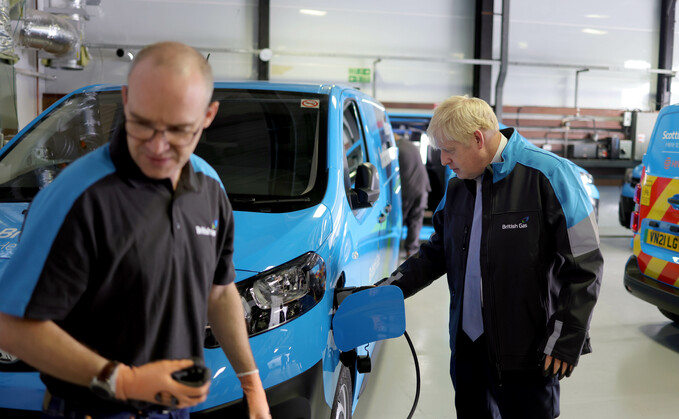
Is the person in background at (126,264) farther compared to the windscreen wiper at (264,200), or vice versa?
the windscreen wiper at (264,200)

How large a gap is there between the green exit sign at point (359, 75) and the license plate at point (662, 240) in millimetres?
6944

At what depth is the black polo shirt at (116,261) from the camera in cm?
100

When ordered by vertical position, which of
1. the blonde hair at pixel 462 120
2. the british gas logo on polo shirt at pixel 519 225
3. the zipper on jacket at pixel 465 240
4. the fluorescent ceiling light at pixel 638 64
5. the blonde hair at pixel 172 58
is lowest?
the zipper on jacket at pixel 465 240

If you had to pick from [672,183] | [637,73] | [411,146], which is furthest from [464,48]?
[672,183]

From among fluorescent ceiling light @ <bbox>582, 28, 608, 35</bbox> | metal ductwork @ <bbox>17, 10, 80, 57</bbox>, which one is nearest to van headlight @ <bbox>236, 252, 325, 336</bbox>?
metal ductwork @ <bbox>17, 10, 80, 57</bbox>

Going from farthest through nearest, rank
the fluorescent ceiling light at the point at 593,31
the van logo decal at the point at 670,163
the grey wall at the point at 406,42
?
the fluorescent ceiling light at the point at 593,31
the grey wall at the point at 406,42
the van logo decal at the point at 670,163

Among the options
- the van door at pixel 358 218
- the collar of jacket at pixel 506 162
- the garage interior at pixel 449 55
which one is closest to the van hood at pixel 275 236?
the van door at pixel 358 218

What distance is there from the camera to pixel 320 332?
6.54ft

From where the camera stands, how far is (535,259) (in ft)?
6.18

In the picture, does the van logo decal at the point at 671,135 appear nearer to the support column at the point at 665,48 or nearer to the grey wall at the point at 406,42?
the grey wall at the point at 406,42

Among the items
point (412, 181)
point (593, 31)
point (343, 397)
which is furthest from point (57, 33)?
point (593, 31)

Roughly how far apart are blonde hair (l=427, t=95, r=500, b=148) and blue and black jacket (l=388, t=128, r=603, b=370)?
0.11 m

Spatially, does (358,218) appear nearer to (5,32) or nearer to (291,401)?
(291,401)

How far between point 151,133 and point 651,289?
3.93 m
